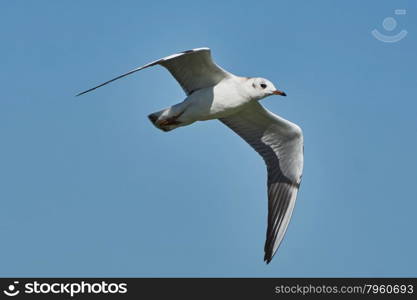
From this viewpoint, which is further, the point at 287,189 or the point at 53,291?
the point at 287,189

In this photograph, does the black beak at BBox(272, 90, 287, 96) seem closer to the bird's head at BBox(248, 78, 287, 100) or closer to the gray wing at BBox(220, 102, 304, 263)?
the bird's head at BBox(248, 78, 287, 100)

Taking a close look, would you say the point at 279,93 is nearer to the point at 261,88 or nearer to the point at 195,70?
the point at 261,88

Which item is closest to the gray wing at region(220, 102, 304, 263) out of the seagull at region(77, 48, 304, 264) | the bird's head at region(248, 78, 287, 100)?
the seagull at region(77, 48, 304, 264)

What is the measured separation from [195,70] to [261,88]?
3.83 feet

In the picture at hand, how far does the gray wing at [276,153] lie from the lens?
14594mm

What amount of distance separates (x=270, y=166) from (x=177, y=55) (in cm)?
381

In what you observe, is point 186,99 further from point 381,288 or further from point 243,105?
point 381,288

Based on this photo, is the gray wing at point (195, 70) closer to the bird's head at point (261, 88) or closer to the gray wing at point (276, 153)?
the bird's head at point (261, 88)

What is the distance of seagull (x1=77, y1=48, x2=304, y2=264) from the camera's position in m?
13.3

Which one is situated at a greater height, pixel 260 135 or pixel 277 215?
pixel 260 135

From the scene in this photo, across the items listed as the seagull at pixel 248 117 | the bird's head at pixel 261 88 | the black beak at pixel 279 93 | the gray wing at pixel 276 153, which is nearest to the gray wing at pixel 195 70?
the seagull at pixel 248 117

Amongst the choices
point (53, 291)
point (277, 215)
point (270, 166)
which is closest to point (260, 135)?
point (270, 166)

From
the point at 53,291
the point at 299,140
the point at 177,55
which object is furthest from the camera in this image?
the point at 299,140

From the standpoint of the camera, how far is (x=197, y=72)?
13367 millimetres
